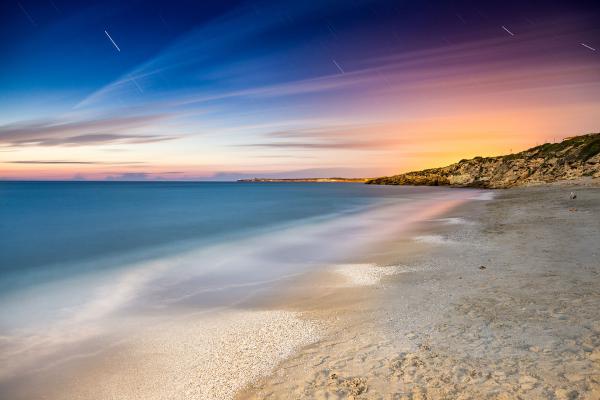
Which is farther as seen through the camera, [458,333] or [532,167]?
[532,167]

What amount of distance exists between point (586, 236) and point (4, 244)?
29.8m

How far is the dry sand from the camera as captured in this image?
5.28 metres

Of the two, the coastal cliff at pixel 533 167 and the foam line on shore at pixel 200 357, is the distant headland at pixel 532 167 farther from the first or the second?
the foam line on shore at pixel 200 357

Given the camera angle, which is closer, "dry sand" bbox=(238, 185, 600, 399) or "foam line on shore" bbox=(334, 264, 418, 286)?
"dry sand" bbox=(238, 185, 600, 399)

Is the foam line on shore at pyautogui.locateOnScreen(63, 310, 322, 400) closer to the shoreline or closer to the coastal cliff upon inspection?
the shoreline

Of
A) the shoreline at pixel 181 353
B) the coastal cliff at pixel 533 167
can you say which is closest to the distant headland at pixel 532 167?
the coastal cliff at pixel 533 167

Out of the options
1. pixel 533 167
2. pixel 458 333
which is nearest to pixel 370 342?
pixel 458 333

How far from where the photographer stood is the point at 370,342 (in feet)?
22.4

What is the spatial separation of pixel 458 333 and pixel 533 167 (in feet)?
267

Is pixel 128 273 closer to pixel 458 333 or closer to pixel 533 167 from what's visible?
pixel 458 333

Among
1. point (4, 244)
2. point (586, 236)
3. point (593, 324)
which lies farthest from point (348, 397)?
point (4, 244)

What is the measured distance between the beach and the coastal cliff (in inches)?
2161

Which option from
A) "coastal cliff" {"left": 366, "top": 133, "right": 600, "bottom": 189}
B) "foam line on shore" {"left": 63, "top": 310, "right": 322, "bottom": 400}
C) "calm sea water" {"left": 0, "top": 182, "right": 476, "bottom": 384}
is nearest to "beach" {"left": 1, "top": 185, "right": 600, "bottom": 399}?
"foam line on shore" {"left": 63, "top": 310, "right": 322, "bottom": 400}

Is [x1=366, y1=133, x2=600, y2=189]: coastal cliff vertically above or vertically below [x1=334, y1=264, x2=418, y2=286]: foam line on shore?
above
